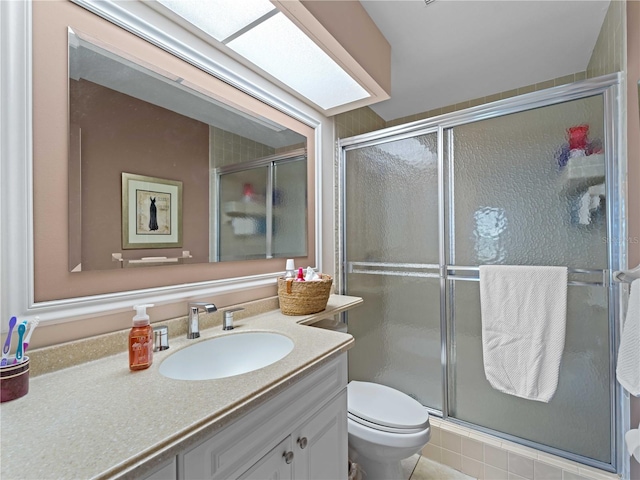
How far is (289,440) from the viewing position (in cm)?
78

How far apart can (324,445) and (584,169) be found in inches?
63.5

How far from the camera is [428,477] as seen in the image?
1543 millimetres

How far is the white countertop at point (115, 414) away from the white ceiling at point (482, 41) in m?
1.60

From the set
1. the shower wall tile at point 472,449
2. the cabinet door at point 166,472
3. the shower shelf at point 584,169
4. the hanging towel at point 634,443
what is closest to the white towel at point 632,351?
the hanging towel at point 634,443

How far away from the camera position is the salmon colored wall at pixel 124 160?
2.87 ft

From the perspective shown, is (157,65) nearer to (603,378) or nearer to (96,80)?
(96,80)

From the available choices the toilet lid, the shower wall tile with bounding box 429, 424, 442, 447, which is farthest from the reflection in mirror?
the shower wall tile with bounding box 429, 424, 442, 447

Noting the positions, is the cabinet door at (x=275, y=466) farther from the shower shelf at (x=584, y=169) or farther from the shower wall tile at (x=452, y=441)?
the shower shelf at (x=584, y=169)

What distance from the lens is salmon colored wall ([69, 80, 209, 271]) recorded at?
0.88 m

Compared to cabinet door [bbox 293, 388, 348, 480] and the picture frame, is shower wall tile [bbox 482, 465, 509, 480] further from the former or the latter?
the picture frame

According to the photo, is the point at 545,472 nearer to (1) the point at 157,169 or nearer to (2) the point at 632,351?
(2) the point at 632,351

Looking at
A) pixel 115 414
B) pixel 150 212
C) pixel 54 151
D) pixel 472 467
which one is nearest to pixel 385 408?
pixel 472 467

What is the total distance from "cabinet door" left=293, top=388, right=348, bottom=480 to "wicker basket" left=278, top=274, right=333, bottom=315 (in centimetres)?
42

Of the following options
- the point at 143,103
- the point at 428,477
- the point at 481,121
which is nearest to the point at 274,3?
the point at 143,103
